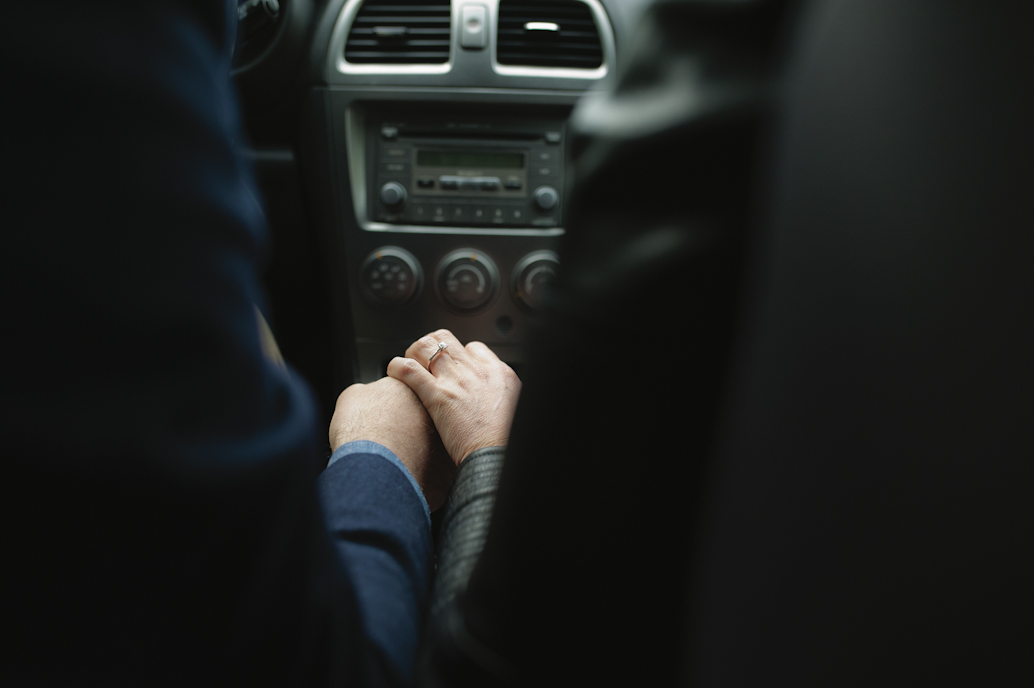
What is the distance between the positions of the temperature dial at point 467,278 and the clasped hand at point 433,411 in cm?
10

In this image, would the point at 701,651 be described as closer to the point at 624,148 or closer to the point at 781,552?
the point at 781,552

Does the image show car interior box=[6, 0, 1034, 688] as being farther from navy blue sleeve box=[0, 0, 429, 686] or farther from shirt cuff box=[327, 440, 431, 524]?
shirt cuff box=[327, 440, 431, 524]

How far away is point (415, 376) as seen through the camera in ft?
2.92

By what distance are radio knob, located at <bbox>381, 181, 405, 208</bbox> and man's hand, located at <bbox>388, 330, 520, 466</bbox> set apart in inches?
8.7

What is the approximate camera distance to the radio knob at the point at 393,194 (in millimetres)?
1003

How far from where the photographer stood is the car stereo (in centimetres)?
100

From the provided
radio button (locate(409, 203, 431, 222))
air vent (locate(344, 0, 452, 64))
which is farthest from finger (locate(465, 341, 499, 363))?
air vent (locate(344, 0, 452, 64))

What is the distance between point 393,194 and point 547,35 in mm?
350

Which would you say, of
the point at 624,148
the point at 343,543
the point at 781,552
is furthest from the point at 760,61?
the point at 343,543

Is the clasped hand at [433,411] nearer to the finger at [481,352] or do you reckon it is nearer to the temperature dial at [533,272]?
the finger at [481,352]

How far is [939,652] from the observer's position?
0.24m

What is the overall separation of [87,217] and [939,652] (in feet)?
1.07

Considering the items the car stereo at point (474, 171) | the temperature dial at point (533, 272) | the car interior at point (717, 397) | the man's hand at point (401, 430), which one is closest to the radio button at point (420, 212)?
the car stereo at point (474, 171)

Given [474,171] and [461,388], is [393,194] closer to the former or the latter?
[474,171]
